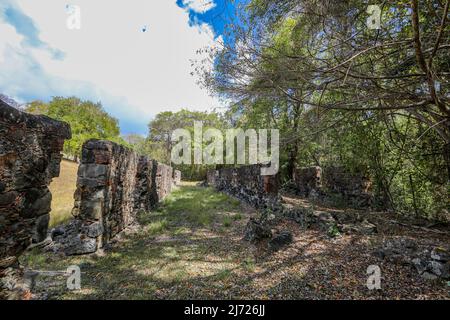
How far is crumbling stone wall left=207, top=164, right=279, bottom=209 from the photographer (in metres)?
7.85

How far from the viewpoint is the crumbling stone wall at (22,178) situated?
79.4 inches

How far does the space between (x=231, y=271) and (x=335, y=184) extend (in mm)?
8070

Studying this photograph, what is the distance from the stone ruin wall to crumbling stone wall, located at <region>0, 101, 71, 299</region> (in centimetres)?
964

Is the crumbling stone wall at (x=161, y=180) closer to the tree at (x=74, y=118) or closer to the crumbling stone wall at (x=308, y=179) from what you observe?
the crumbling stone wall at (x=308, y=179)

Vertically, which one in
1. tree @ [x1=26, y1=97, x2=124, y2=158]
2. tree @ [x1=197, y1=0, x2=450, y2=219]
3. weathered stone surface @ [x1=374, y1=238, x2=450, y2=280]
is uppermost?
tree @ [x1=26, y1=97, x2=124, y2=158]

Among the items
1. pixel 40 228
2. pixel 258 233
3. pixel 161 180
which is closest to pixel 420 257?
pixel 258 233

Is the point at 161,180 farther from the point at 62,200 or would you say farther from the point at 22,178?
the point at 22,178

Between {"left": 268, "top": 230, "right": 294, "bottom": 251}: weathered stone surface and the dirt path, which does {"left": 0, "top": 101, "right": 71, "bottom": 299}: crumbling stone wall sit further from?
{"left": 268, "top": 230, "right": 294, "bottom": 251}: weathered stone surface

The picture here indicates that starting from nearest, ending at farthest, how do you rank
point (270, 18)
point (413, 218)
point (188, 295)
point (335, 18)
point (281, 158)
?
point (188, 295) < point (335, 18) < point (270, 18) < point (413, 218) < point (281, 158)

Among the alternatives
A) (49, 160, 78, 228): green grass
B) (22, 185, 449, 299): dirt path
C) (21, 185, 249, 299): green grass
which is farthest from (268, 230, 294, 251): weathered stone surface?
(49, 160, 78, 228): green grass
